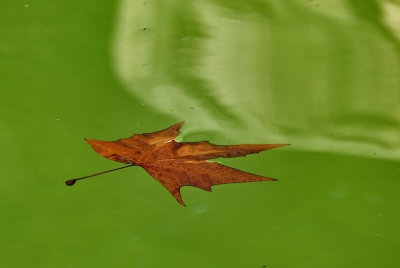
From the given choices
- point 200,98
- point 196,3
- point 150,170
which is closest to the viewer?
point 150,170

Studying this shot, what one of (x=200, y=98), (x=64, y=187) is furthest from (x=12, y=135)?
(x=200, y=98)

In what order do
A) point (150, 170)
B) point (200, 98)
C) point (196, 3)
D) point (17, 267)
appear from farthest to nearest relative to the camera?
1. point (196, 3)
2. point (200, 98)
3. point (150, 170)
4. point (17, 267)

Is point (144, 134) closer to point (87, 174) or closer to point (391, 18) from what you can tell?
point (87, 174)
